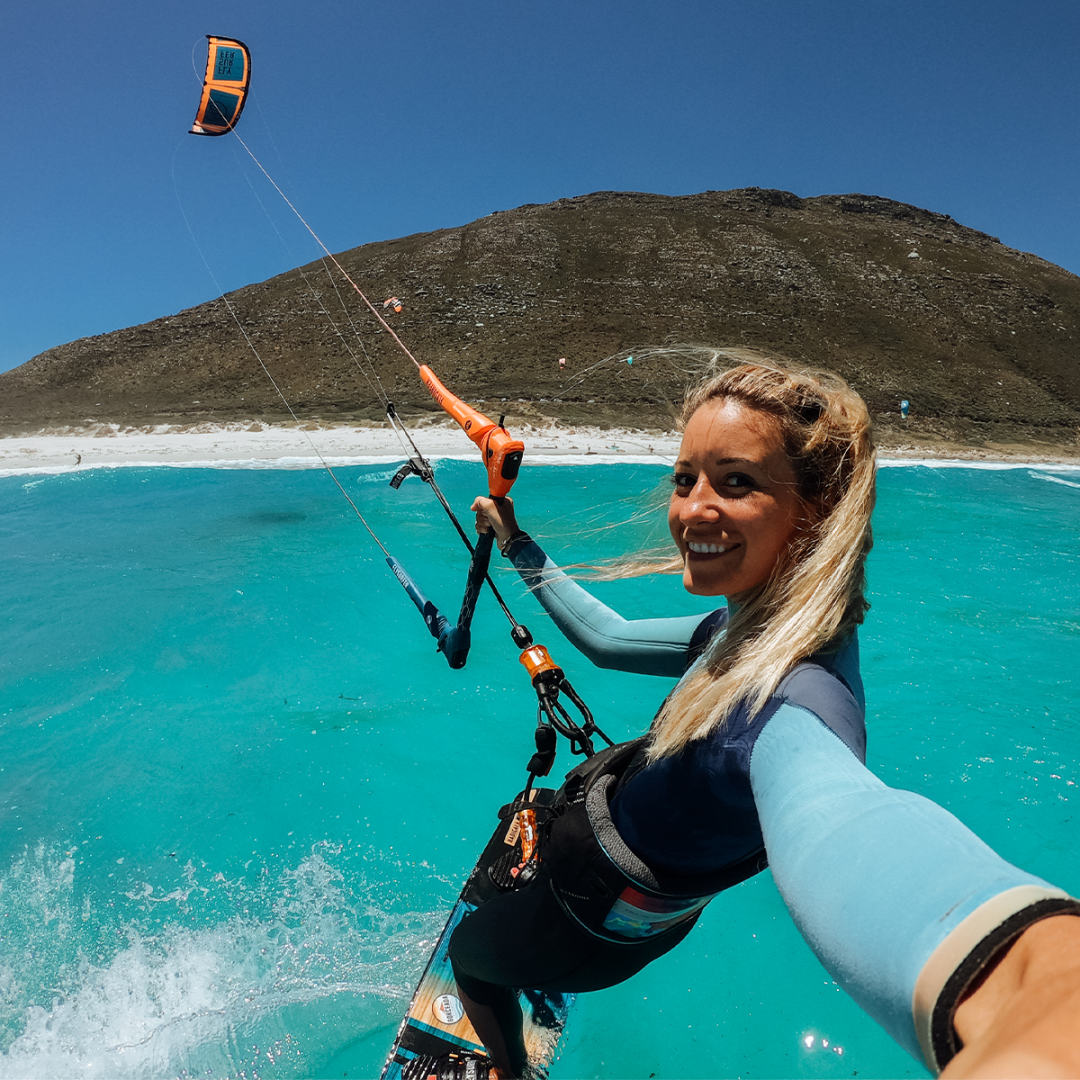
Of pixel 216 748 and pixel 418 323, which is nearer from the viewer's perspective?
pixel 216 748

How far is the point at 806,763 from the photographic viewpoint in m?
1.01

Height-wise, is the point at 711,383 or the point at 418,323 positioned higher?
the point at 711,383

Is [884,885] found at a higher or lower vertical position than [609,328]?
higher

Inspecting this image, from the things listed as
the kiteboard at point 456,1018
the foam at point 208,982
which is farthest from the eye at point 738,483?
the foam at point 208,982

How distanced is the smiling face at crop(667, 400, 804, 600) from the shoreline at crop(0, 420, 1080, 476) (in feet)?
58.3

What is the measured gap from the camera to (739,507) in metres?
1.34

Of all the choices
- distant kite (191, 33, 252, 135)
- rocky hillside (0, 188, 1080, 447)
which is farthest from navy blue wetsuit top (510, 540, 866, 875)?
rocky hillside (0, 188, 1080, 447)

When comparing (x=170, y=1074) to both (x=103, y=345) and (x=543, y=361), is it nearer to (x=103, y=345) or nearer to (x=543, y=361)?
(x=543, y=361)

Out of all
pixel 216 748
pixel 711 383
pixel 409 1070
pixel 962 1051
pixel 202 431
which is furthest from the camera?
pixel 202 431

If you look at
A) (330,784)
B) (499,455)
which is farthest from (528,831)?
(330,784)

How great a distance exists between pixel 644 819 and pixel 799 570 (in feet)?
2.14

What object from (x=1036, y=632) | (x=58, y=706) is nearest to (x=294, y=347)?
(x=58, y=706)

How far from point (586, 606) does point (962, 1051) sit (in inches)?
66.3

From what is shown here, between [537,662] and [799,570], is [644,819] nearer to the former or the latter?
[799,570]
